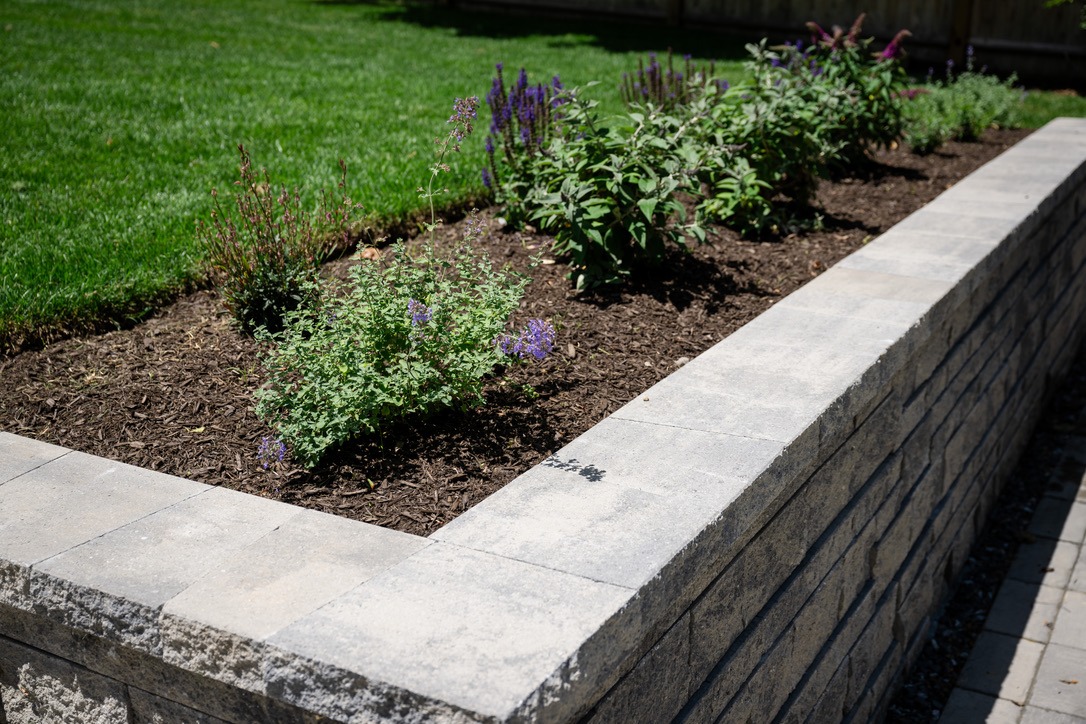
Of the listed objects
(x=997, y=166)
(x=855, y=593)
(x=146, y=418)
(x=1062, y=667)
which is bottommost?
(x=1062, y=667)

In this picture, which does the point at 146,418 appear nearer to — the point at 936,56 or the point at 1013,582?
the point at 1013,582

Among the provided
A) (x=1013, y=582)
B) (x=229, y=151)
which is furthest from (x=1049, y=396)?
(x=229, y=151)

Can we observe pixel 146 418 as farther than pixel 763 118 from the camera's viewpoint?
No

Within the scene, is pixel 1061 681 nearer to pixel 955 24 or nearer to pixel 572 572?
pixel 572 572

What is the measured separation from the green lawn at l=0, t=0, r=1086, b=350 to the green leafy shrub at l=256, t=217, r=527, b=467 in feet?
4.31

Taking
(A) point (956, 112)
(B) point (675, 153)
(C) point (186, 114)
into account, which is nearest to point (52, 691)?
(B) point (675, 153)

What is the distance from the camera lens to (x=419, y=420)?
2943 mm

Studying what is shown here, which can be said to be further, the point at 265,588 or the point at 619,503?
the point at 619,503

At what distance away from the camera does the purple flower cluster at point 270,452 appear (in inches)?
106

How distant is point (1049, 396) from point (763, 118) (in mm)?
2503

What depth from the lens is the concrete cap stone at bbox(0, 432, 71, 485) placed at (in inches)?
101

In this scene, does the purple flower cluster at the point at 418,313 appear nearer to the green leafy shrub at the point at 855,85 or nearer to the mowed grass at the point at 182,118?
the mowed grass at the point at 182,118

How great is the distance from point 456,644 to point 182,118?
5.86 meters

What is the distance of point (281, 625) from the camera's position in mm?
1801
